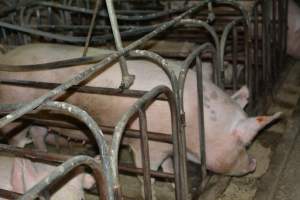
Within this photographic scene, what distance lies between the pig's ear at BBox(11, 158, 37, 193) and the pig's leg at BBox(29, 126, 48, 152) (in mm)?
1392

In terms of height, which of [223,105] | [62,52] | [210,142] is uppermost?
[62,52]

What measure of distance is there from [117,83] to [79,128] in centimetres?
39

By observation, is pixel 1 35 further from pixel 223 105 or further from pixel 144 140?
pixel 144 140

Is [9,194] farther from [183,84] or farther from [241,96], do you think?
[241,96]

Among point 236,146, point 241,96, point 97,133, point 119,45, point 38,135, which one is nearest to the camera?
point 97,133

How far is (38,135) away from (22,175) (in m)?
1.55

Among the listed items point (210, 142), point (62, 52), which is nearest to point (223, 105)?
point (210, 142)

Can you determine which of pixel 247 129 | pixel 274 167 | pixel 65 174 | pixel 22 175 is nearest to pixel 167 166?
pixel 247 129

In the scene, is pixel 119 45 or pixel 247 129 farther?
pixel 247 129

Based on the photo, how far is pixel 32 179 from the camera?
91.5 inches

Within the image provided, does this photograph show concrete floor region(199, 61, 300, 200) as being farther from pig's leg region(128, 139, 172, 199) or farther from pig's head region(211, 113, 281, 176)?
pig's leg region(128, 139, 172, 199)

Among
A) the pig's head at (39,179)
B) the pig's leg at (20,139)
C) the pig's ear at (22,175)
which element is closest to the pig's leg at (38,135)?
the pig's leg at (20,139)

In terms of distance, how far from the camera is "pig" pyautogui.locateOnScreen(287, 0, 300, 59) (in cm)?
531

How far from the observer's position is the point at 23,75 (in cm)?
347
